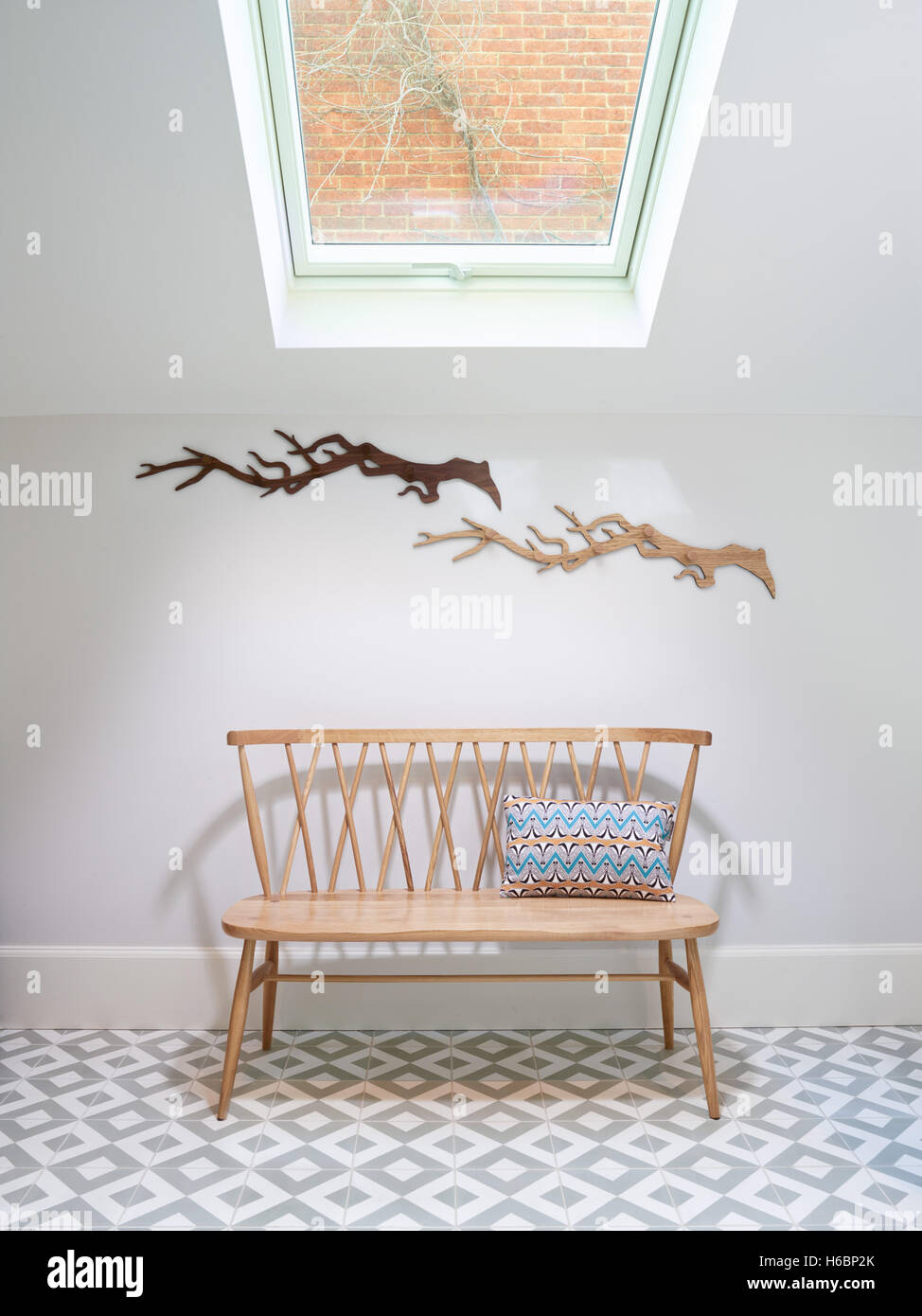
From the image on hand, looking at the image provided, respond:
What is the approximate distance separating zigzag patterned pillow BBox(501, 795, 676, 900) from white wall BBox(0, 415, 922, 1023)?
36 centimetres

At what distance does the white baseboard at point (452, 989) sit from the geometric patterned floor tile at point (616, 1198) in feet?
2.66

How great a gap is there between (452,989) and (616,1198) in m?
1.01

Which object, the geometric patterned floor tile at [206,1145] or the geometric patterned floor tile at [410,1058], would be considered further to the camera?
the geometric patterned floor tile at [410,1058]

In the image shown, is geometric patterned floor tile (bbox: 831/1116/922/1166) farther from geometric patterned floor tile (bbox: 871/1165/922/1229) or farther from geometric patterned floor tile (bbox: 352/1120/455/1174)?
geometric patterned floor tile (bbox: 352/1120/455/1174)

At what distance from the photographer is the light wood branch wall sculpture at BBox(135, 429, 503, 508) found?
3.02m

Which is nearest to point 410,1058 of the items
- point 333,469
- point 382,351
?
point 333,469

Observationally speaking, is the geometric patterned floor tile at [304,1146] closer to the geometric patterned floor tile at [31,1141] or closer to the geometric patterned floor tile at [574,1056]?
the geometric patterned floor tile at [31,1141]

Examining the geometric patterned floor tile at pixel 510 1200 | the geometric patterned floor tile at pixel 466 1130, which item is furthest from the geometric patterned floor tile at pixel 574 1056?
the geometric patterned floor tile at pixel 510 1200

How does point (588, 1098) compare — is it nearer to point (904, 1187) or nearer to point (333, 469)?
point (904, 1187)

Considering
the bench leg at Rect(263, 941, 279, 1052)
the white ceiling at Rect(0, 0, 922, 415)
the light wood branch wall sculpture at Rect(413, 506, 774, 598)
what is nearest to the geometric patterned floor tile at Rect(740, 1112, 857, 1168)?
Answer: the bench leg at Rect(263, 941, 279, 1052)

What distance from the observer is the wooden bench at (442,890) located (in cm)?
238

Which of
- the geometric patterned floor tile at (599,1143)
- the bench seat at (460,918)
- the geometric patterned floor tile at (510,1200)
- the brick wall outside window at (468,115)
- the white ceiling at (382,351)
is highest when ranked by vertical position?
the brick wall outside window at (468,115)

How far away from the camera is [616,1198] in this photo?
2.03 m

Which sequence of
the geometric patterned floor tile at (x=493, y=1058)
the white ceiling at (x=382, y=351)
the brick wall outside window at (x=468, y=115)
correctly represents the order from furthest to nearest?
the geometric patterned floor tile at (x=493, y=1058) → the brick wall outside window at (x=468, y=115) → the white ceiling at (x=382, y=351)
